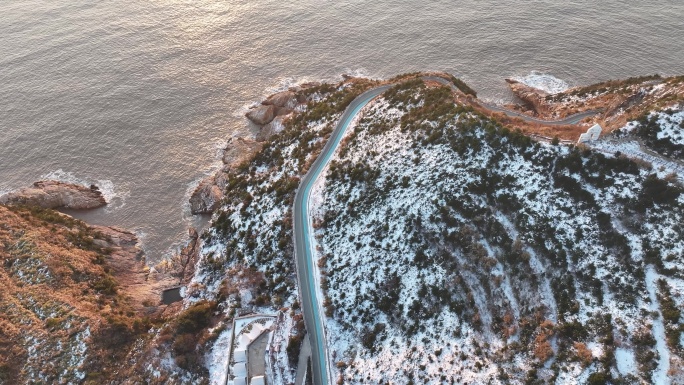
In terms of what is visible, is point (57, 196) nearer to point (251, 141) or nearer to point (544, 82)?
point (251, 141)

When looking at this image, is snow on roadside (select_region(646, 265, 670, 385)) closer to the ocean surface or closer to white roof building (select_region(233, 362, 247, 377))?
white roof building (select_region(233, 362, 247, 377))

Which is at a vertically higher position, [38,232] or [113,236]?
[38,232]

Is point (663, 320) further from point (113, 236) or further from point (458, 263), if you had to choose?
point (113, 236)

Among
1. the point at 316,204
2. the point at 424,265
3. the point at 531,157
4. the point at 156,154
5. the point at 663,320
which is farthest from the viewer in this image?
the point at 156,154

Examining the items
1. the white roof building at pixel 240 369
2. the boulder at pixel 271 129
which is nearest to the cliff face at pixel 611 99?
A: the boulder at pixel 271 129

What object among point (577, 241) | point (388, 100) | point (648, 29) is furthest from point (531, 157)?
point (648, 29)

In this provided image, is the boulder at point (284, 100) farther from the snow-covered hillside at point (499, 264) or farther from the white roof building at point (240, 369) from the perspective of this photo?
the white roof building at point (240, 369)
